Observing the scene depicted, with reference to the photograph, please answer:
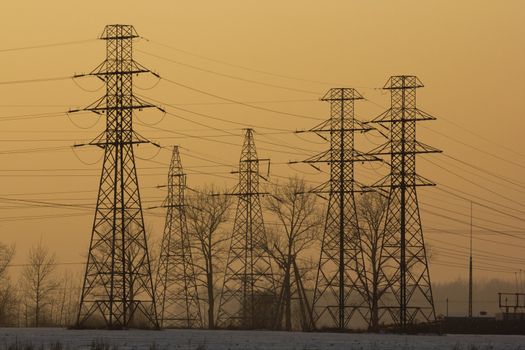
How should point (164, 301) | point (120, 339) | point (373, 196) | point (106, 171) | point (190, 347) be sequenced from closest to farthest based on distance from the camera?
point (190, 347)
point (120, 339)
point (106, 171)
point (164, 301)
point (373, 196)

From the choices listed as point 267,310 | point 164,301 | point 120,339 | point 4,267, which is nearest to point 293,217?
point 267,310

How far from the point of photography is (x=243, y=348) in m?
74.1

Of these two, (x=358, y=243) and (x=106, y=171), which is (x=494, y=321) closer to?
(x=358, y=243)

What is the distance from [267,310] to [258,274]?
17.7 metres

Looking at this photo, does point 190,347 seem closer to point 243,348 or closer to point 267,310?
point 243,348

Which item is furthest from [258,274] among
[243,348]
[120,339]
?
[243,348]

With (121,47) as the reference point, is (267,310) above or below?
below

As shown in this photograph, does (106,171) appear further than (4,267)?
No

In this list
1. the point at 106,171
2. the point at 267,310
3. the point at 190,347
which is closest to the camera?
the point at 190,347

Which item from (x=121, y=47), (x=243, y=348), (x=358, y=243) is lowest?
(x=243, y=348)

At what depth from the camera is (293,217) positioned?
498 ft

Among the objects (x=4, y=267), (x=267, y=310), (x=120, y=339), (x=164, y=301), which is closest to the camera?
(x=120, y=339)

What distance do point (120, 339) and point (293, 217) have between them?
2731 inches

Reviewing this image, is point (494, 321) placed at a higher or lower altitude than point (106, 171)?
lower
